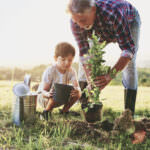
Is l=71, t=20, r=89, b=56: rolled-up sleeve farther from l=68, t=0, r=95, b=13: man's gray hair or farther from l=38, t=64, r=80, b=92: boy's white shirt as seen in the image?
l=68, t=0, r=95, b=13: man's gray hair

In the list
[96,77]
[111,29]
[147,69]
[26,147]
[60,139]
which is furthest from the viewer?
[147,69]

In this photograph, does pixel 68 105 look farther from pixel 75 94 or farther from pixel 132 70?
pixel 132 70

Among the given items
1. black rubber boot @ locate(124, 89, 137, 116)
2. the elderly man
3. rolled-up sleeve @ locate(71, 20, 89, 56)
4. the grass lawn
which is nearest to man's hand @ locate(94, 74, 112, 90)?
the elderly man

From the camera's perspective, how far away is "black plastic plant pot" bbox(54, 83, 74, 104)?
248cm

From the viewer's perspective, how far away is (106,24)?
251cm

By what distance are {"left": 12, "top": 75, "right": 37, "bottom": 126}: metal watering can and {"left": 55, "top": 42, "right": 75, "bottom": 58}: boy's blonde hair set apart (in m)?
0.41

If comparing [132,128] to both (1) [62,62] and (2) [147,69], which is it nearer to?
(1) [62,62]

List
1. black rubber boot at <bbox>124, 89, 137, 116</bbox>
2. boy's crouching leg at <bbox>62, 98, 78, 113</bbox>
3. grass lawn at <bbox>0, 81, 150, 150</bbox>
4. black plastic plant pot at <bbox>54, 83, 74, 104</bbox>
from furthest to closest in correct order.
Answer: black rubber boot at <bbox>124, 89, 137, 116</bbox> < boy's crouching leg at <bbox>62, 98, 78, 113</bbox> < black plastic plant pot at <bbox>54, 83, 74, 104</bbox> < grass lawn at <bbox>0, 81, 150, 150</bbox>

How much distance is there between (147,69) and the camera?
A: 15.0 ft

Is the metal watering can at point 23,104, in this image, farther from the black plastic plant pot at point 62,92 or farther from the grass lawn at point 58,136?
the black plastic plant pot at point 62,92

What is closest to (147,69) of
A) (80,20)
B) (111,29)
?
(111,29)

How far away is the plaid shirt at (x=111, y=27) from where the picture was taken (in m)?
2.43

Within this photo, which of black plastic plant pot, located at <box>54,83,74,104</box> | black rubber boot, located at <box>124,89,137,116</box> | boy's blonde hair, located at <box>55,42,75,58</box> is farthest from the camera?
black rubber boot, located at <box>124,89,137,116</box>

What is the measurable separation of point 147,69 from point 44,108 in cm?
233
